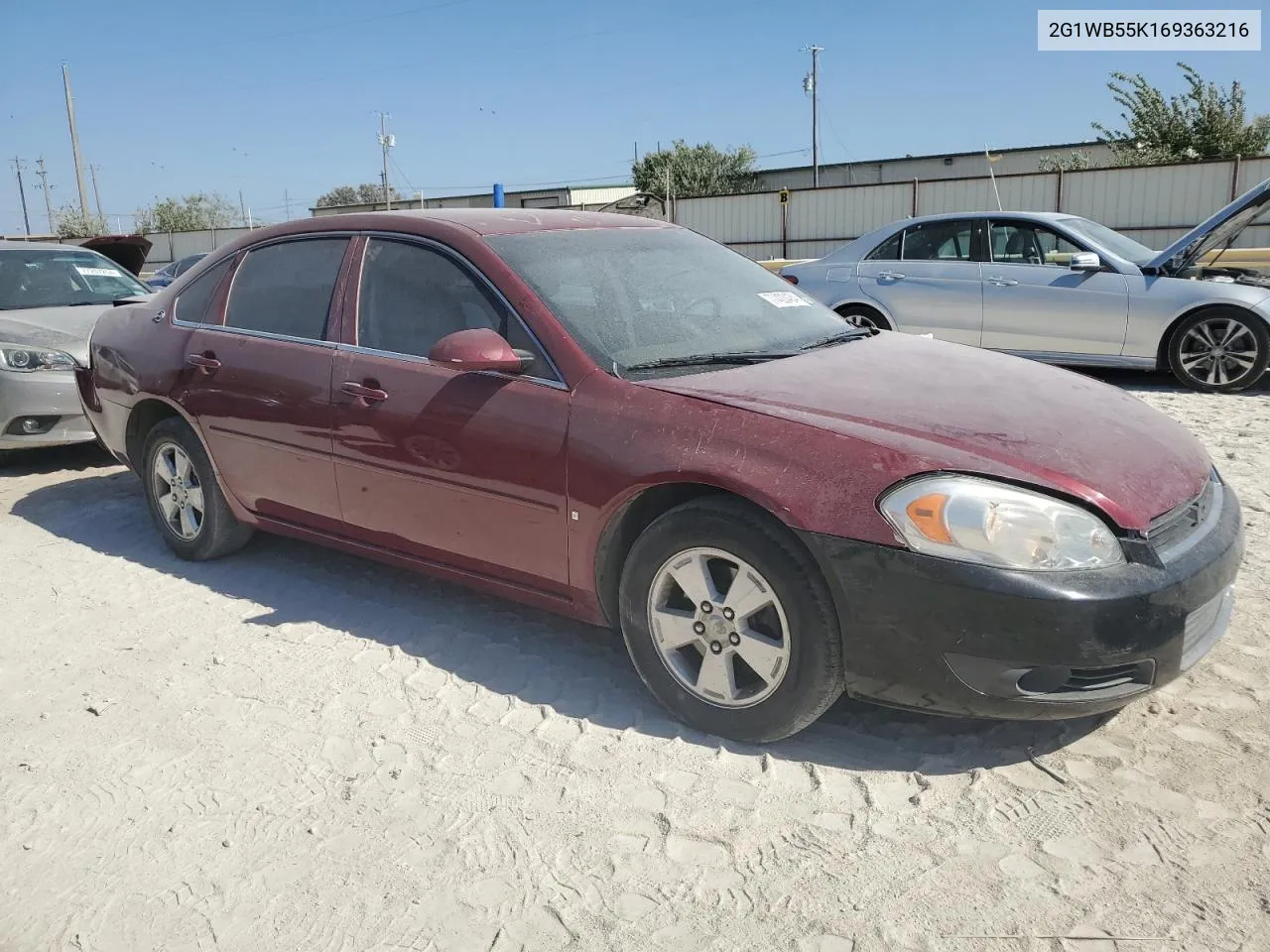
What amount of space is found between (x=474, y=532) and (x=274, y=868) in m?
1.29

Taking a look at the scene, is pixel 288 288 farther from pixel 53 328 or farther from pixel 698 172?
pixel 698 172

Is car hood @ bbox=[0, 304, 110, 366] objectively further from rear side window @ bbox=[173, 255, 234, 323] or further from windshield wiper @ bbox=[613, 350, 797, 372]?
windshield wiper @ bbox=[613, 350, 797, 372]

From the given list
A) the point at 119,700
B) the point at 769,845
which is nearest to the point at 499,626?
the point at 119,700

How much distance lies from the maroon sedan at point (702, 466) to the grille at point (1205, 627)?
16mm

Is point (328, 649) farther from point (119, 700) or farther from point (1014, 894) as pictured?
point (1014, 894)

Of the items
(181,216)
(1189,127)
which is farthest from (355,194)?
(1189,127)

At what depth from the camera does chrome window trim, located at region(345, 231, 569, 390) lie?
3.32 meters

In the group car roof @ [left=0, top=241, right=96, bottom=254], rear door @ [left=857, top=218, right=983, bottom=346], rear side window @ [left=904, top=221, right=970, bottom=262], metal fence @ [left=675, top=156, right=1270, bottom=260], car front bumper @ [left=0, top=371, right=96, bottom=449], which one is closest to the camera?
car front bumper @ [left=0, top=371, right=96, bottom=449]

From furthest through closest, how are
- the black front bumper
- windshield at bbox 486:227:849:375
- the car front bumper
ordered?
the car front bumper < windshield at bbox 486:227:849:375 < the black front bumper

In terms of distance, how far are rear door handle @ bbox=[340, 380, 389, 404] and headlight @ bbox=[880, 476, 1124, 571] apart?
1.93 m

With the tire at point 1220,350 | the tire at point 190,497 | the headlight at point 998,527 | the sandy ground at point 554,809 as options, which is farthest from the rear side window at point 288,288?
the tire at point 1220,350

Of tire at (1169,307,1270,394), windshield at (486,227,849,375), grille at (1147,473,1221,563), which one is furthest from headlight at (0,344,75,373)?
tire at (1169,307,1270,394)

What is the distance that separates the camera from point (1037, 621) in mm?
2533

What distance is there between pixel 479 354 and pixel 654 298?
2.44 ft
